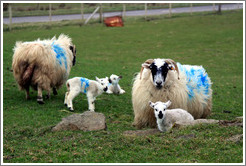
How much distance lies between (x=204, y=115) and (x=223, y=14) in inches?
1094

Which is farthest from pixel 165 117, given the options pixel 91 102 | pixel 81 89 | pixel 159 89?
pixel 81 89

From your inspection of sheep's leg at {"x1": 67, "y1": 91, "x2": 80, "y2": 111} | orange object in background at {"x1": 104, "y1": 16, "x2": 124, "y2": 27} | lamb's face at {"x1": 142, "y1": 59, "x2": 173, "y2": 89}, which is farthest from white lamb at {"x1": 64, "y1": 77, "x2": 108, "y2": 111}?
orange object in background at {"x1": 104, "y1": 16, "x2": 124, "y2": 27}

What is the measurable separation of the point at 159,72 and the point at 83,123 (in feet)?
6.62

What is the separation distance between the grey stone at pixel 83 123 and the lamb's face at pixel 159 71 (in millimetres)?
1479

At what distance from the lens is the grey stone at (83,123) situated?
848 centimetres

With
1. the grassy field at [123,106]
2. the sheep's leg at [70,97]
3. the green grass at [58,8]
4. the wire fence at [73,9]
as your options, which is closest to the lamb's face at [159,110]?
the grassy field at [123,106]

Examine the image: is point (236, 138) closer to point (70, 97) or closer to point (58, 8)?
point (70, 97)

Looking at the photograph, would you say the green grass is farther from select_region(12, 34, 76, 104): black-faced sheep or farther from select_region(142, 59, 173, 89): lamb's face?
select_region(142, 59, 173, 89): lamb's face

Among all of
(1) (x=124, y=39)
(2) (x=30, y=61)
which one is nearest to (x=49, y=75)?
(2) (x=30, y=61)

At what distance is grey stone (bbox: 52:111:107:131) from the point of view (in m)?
8.48

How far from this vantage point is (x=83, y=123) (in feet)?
28.1

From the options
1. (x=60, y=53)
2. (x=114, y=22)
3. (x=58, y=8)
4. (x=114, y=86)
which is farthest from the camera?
(x=58, y=8)

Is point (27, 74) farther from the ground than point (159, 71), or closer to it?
closer to it

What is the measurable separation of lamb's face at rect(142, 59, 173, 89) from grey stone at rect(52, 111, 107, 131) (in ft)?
4.85
